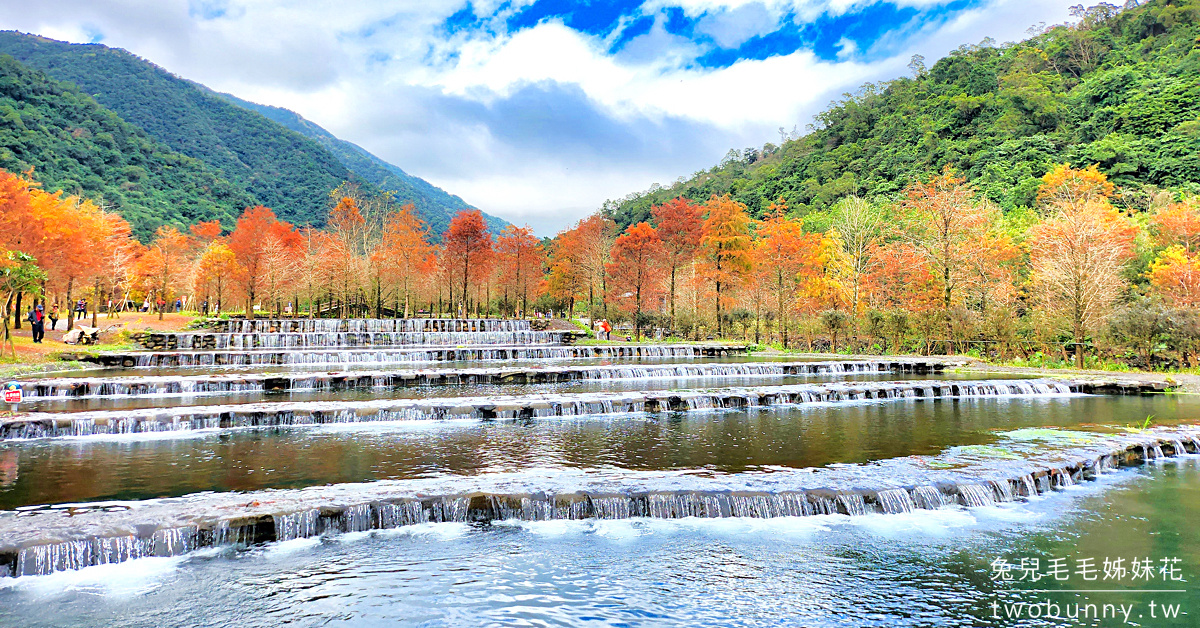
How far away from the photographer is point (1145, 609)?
439 centimetres

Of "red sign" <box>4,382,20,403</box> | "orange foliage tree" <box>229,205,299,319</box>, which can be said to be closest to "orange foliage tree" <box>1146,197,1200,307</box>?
"red sign" <box>4,382,20,403</box>

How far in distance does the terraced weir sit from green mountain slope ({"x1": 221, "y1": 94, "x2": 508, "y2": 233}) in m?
89.1

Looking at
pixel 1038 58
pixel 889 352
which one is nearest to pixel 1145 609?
pixel 889 352

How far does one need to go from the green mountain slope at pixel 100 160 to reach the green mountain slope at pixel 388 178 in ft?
90.8

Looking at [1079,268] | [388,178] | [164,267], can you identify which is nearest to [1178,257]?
[1079,268]

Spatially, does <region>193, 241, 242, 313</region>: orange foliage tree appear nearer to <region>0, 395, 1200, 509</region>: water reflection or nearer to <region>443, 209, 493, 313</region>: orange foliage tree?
<region>443, 209, 493, 313</region>: orange foliage tree

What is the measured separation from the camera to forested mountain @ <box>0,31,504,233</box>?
290 ft

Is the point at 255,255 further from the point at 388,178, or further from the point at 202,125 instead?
the point at 388,178

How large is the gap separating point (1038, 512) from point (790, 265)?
27195 millimetres

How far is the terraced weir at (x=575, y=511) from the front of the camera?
14.9 feet

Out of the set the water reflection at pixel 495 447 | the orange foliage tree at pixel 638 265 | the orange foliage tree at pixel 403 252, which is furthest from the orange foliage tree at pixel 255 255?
the water reflection at pixel 495 447

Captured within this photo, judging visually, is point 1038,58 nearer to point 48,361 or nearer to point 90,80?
point 48,361

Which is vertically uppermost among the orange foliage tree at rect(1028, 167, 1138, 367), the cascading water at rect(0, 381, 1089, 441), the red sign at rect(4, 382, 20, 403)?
the orange foliage tree at rect(1028, 167, 1138, 367)

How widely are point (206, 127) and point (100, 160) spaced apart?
35.4m
